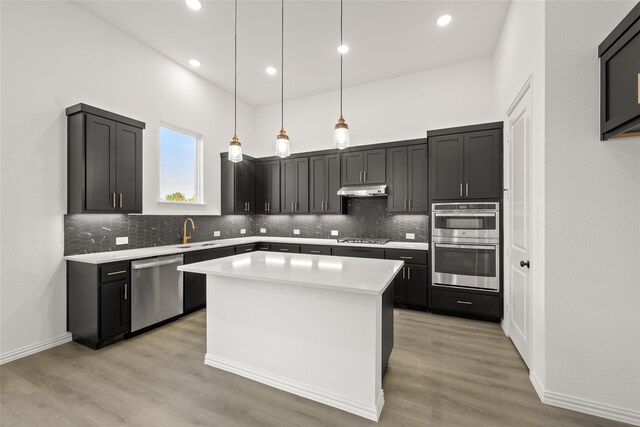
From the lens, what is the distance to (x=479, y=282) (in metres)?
3.53

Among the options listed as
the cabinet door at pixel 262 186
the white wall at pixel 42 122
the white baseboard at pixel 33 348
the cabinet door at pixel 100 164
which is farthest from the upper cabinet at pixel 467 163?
the white baseboard at pixel 33 348

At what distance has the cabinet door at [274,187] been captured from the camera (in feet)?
17.7

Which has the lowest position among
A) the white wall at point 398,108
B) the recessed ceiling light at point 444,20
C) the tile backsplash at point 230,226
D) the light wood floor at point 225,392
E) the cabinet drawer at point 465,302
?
the light wood floor at point 225,392

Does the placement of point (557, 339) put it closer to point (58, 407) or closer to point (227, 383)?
point (227, 383)

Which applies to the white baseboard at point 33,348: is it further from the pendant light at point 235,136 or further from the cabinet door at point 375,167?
the cabinet door at point 375,167

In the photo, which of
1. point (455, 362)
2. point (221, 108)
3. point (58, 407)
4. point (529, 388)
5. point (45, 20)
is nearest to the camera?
point (58, 407)

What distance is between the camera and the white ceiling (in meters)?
3.17

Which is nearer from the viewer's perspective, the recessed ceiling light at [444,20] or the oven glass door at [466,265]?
the recessed ceiling light at [444,20]

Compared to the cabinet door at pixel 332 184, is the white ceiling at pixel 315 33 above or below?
above

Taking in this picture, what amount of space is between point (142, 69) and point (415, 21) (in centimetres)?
382

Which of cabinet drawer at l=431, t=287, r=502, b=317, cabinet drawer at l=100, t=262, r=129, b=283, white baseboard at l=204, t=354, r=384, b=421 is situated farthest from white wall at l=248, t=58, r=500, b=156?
white baseboard at l=204, t=354, r=384, b=421

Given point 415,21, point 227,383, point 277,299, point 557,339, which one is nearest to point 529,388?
point 557,339

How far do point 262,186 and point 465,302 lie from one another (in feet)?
13.6

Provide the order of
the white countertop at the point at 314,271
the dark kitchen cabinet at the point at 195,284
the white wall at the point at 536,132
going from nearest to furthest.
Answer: the white countertop at the point at 314,271 < the white wall at the point at 536,132 < the dark kitchen cabinet at the point at 195,284
